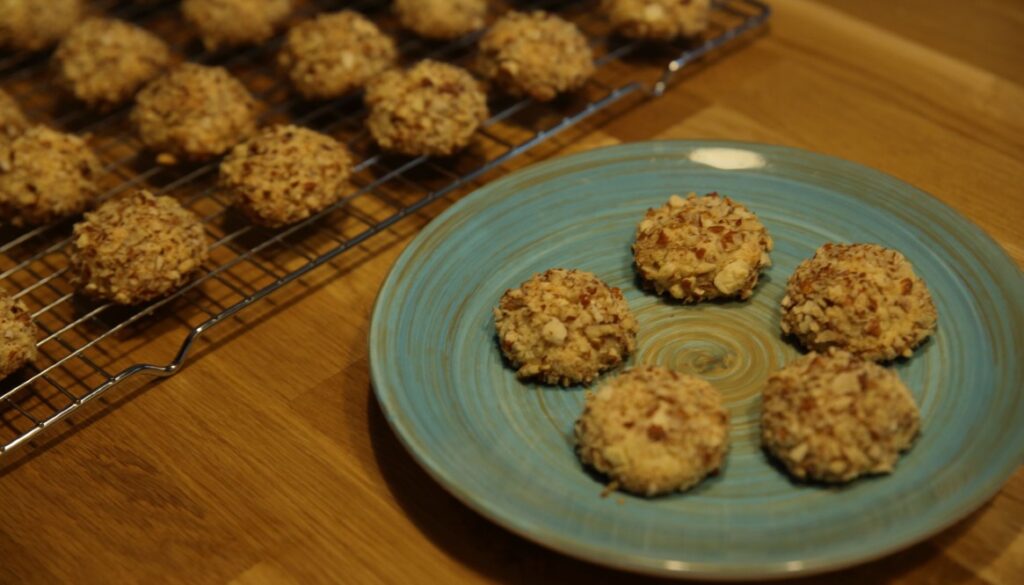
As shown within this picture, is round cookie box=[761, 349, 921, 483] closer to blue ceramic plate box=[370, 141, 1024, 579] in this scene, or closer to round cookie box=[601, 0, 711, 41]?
blue ceramic plate box=[370, 141, 1024, 579]

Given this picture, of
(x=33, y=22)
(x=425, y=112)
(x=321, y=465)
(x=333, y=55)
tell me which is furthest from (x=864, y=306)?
(x=33, y=22)

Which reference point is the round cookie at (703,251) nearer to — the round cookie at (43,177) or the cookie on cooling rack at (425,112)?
the cookie on cooling rack at (425,112)

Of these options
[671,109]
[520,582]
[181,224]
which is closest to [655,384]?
[520,582]

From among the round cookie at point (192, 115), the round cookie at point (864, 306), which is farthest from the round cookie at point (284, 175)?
the round cookie at point (864, 306)

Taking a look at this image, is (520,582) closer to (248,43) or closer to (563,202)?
(563,202)

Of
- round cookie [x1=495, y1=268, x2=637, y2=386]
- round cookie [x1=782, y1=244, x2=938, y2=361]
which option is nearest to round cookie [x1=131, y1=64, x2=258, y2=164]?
round cookie [x1=495, y1=268, x2=637, y2=386]

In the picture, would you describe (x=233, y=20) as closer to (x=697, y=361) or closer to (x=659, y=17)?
(x=659, y=17)
